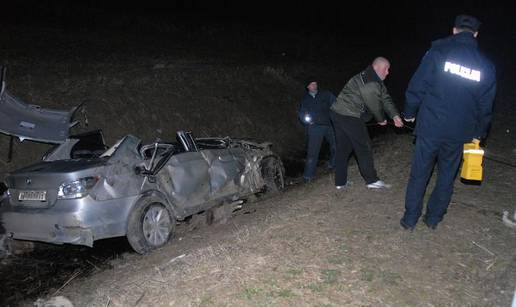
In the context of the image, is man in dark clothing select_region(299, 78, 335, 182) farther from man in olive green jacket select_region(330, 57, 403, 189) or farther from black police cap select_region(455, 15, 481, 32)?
black police cap select_region(455, 15, 481, 32)

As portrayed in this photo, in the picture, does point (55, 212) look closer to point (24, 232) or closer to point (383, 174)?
point (24, 232)

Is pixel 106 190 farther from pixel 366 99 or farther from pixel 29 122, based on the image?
pixel 366 99

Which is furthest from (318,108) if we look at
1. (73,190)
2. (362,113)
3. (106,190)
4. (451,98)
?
(73,190)

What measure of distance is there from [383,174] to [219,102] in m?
7.17

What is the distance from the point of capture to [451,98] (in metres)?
4.22

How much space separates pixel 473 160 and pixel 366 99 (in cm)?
166

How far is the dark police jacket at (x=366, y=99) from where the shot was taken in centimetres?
570

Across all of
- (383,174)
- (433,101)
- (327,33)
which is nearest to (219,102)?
(383,174)

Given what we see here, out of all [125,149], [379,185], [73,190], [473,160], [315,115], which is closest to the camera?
[473,160]

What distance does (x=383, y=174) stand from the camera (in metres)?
6.98

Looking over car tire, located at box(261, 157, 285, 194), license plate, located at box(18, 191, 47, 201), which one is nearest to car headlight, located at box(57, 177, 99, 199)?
license plate, located at box(18, 191, 47, 201)

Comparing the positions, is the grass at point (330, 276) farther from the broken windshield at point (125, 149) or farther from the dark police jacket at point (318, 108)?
the dark police jacket at point (318, 108)

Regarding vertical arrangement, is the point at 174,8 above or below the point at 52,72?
above

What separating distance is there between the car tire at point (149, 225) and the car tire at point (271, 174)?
263cm
